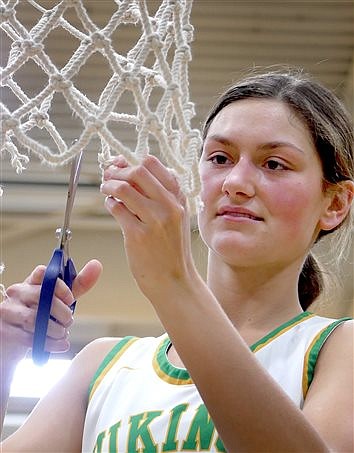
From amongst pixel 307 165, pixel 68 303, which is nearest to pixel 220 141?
pixel 307 165

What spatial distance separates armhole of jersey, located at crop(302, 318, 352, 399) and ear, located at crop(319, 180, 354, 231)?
0.13 meters

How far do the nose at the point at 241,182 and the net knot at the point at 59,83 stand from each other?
20 cm

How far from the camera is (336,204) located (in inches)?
38.9

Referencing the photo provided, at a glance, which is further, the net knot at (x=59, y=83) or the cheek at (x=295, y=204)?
the cheek at (x=295, y=204)

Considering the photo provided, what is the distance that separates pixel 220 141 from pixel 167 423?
0.94ft

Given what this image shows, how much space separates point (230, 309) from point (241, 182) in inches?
5.5

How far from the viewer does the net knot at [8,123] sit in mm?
737

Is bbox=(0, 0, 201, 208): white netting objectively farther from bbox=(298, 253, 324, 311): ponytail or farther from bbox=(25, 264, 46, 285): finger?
bbox=(298, 253, 324, 311): ponytail

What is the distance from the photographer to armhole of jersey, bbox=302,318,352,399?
82 centimetres

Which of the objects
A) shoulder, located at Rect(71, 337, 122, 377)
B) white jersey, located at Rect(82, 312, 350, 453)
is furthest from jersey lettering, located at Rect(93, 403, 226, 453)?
shoulder, located at Rect(71, 337, 122, 377)

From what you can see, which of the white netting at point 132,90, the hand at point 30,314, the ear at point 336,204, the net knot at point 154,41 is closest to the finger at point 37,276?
the hand at point 30,314

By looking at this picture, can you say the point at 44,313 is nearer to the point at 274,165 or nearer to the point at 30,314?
the point at 30,314

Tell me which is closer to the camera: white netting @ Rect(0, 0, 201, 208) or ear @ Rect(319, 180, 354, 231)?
white netting @ Rect(0, 0, 201, 208)

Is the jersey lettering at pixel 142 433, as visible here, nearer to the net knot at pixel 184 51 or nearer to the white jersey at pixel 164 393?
the white jersey at pixel 164 393
